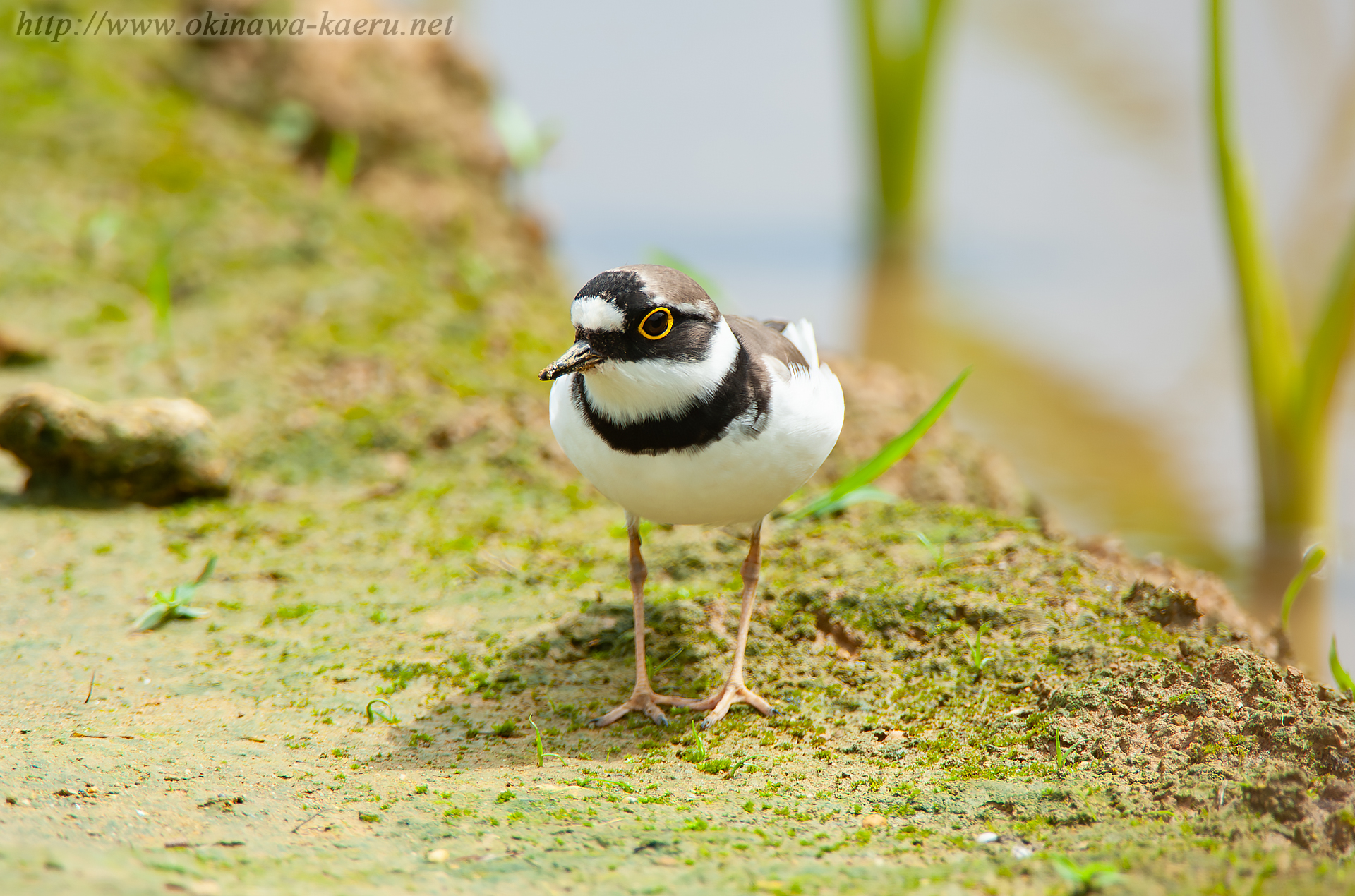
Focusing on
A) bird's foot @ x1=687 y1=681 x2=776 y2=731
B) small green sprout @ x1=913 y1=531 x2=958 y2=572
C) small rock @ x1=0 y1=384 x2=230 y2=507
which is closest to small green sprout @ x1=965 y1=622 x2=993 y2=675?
small green sprout @ x1=913 y1=531 x2=958 y2=572

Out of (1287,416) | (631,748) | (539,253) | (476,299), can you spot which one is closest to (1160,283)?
(1287,416)

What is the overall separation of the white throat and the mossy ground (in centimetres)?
95

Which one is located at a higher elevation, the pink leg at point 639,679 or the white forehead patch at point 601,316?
the white forehead patch at point 601,316

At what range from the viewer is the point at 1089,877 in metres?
2.20

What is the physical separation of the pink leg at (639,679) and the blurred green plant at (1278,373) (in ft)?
10.1

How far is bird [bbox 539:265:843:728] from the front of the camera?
296cm

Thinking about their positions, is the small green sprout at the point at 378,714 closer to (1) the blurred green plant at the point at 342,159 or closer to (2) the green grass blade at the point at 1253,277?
(2) the green grass blade at the point at 1253,277

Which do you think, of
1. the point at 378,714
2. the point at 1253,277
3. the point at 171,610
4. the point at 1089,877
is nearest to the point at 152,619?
the point at 171,610

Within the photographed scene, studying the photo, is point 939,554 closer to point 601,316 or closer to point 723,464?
point 723,464

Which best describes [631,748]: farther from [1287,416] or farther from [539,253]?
[539,253]

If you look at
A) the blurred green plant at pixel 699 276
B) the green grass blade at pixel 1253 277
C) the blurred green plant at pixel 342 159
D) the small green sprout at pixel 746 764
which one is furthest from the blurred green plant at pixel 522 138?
the small green sprout at pixel 746 764

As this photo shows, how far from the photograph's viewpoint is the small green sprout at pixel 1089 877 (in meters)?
2.19

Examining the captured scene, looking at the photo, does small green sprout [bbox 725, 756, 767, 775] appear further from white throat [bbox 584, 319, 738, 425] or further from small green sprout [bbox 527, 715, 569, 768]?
white throat [bbox 584, 319, 738, 425]

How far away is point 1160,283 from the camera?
9438 mm
